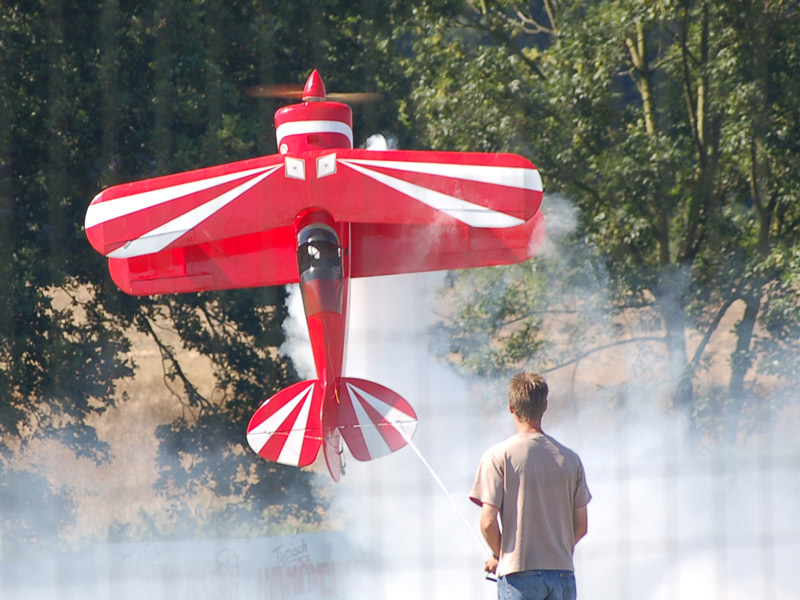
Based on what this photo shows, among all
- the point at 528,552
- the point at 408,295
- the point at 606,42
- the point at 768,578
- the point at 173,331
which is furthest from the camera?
the point at 173,331

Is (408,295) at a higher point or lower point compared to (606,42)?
lower

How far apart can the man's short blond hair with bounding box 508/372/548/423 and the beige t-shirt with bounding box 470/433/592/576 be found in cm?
6

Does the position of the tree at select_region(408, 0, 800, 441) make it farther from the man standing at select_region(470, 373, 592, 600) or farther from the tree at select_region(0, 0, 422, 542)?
the man standing at select_region(470, 373, 592, 600)

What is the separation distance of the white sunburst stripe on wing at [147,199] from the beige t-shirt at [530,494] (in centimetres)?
205

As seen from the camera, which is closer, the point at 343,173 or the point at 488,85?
the point at 343,173

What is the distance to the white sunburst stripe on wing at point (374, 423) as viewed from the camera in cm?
390

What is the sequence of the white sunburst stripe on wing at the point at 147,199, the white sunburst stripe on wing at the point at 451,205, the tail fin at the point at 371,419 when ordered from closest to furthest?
the white sunburst stripe on wing at the point at 451,205 → the white sunburst stripe on wing at the point at 147,199 → the tail fin at the point at 371,419

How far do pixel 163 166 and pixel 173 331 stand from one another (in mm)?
1512

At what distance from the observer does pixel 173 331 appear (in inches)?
282

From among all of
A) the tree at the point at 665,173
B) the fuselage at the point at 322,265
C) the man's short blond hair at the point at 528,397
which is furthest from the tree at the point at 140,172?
the man's short blond hair at the point at 528,397

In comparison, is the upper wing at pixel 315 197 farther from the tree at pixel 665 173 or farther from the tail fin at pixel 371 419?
the tree at pixel 665 173

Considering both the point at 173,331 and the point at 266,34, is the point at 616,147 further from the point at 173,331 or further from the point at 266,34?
the point at 173,331

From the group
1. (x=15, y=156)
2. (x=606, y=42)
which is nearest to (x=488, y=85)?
(x=606, y=42)

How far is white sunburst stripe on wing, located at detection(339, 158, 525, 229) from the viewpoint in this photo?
11.8ft
